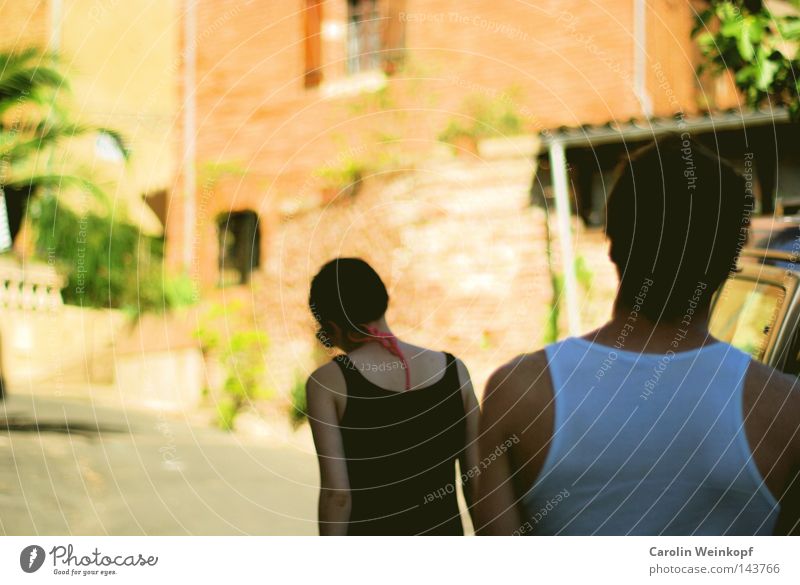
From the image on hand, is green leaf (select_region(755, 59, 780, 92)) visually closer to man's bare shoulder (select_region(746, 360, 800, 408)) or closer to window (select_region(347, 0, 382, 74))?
man's bare shoulder (select_region(746, 360, 800, 408))

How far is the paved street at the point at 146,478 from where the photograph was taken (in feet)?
13.3

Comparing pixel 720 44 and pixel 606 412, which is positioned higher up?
pixel 720 44

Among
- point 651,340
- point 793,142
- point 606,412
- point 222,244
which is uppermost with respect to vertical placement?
point 793,142

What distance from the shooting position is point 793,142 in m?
6.39

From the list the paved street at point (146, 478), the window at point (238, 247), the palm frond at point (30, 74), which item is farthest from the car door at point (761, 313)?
the window at point (238, 247)

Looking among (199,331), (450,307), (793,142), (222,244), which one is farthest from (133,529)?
(793,142)

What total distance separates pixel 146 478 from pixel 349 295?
3.97 meters

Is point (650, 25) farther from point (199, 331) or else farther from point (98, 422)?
point (98, 422)

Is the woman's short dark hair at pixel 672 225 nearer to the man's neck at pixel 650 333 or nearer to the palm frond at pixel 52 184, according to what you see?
the man's neck at pixel 650 333

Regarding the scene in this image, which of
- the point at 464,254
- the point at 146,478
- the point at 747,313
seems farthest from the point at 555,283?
the point at 747,313

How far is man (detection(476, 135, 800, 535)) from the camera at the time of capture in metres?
1.40

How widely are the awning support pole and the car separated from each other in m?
2.81

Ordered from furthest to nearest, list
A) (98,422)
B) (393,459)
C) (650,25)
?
(650,25) < (98,422) < (393,459)
